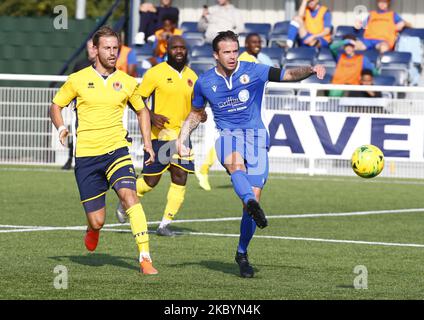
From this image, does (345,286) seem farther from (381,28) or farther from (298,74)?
(381,28)

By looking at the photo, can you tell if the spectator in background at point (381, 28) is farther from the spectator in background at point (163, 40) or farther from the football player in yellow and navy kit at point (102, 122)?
the football player in yellow and navy kit at point (102, 122)

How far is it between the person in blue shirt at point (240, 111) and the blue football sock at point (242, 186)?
97 mm

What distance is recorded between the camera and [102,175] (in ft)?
36.6

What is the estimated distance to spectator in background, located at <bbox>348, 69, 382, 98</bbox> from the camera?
22.7 m

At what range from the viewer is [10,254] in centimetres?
1190

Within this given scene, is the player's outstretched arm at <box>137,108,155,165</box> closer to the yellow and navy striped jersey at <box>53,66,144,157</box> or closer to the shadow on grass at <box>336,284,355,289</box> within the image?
the yellow and navy striped jersey at <box>53,66,144,157</box>

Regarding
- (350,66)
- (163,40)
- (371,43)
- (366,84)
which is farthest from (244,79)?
(371,43)

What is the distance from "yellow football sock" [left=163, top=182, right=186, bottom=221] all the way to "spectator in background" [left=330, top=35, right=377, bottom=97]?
958cm

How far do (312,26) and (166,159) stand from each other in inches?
470

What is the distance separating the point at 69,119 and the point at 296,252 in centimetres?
1117

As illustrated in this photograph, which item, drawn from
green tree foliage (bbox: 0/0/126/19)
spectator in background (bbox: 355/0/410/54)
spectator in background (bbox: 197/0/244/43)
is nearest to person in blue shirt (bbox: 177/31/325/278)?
spectator in background (bbox: 355/0/410/54)
